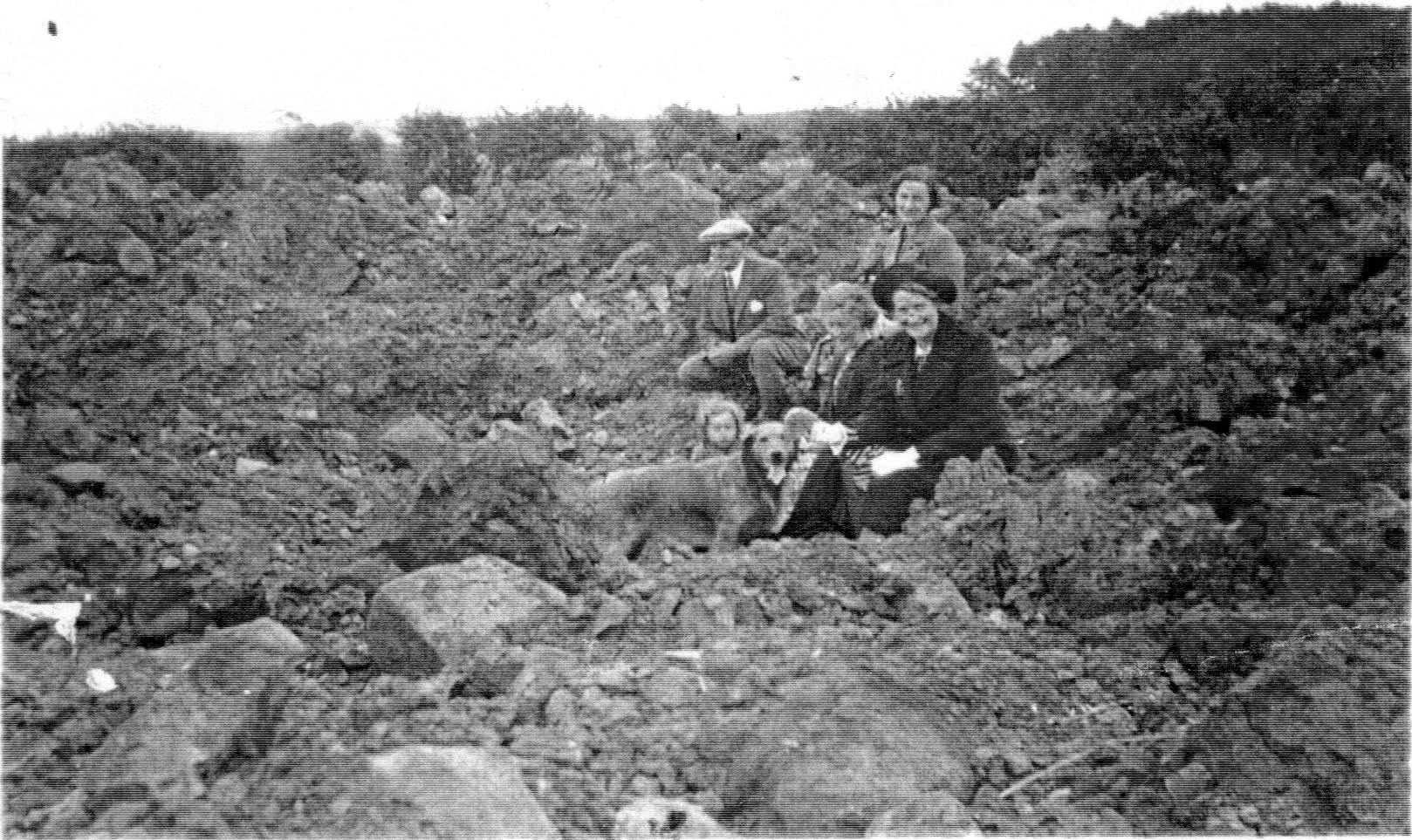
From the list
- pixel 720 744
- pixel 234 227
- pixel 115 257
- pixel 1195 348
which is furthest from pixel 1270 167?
pixel 115 257

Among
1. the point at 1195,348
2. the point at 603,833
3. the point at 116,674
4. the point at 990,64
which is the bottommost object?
the point at 603,833

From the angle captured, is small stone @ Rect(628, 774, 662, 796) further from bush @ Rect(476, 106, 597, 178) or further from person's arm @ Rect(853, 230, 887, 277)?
bush @ Rect(476, 106, 597, 178)

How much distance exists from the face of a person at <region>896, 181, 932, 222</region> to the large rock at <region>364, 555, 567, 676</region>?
2405mm

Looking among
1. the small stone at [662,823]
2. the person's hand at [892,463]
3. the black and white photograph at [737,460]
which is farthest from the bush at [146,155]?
the small stone at [662,823]

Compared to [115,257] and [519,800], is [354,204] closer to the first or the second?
[115,257]

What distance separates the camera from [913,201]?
20.0 ft

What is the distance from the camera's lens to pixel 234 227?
6.25m

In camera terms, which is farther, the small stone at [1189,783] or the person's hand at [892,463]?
the person's hand at [892,463]

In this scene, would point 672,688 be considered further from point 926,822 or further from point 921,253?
point 921,253

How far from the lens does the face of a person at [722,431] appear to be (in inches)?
232

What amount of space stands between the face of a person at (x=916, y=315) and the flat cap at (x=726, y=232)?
0.77m

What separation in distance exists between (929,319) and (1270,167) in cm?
186

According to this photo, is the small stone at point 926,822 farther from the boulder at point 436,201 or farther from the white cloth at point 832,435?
the boulder at point 436,201

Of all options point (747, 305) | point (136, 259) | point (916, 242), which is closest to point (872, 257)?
point (916, 242)
